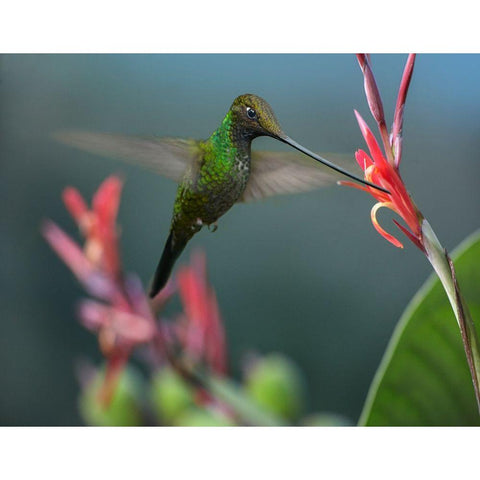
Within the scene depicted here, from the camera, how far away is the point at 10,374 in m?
1.13

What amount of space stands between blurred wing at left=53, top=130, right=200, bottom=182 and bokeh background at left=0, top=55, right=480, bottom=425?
213 millimetres

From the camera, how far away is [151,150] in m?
0.84

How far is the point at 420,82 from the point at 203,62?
0.39m

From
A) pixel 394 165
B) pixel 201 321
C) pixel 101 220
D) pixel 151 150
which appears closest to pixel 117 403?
pixel 201 321

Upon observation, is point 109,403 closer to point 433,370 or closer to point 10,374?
point 10,374

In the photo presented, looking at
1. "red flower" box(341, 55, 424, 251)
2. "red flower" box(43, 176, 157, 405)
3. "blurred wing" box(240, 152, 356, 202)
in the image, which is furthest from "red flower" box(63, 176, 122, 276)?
"red flower" box(341, 55, 424, 251)

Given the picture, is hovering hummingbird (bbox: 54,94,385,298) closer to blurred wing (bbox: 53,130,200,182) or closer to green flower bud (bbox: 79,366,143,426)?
blurred wing (bbox: 53,130,200,182)

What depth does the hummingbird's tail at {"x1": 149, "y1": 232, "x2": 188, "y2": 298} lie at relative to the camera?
99cm

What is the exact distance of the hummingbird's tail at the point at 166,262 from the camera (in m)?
0.99

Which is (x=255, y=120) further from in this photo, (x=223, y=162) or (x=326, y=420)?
(x=326, y=420)

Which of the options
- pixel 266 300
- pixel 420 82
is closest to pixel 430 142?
pixel 420 82

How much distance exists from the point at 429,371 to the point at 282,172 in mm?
349
